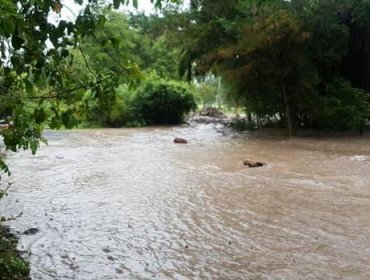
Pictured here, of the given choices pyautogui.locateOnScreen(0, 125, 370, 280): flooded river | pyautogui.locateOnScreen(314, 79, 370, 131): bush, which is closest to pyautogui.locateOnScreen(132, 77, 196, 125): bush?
pyautogui.locateOnScreen(314, 79, 370, 131): bush

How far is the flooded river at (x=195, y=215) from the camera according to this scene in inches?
166

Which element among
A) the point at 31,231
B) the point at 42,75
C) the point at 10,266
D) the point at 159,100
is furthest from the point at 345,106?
the point at 42,75

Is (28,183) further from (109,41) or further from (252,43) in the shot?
(252,43)

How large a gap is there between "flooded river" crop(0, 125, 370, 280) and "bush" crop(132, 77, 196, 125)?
37.6 ft

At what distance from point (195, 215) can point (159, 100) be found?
55.1 feet

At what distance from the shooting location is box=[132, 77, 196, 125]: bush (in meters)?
22.3

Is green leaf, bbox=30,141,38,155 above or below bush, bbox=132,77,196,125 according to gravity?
below

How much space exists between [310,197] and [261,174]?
5.96 feet

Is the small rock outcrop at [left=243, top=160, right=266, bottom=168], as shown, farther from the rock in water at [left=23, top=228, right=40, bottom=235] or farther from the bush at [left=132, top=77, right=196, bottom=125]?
the bush at [left=132, top=77, right=196, bottom=125]

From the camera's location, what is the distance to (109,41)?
2.53 metres

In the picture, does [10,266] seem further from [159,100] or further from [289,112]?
[159,100]

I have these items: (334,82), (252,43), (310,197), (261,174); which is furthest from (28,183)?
(334,82)

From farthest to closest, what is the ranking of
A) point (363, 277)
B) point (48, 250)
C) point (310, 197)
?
1. point (310, 197)
2. point (48, 250)
3. point (363, 277)

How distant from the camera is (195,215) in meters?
5.89
